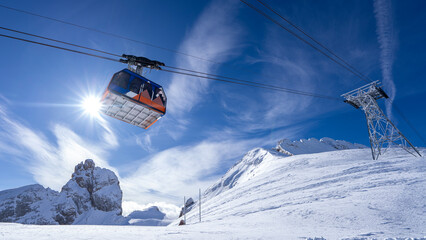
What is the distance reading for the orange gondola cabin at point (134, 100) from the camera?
12.2m

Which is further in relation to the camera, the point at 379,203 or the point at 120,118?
the point at 120,118

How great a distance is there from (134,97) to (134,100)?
0.56 ft

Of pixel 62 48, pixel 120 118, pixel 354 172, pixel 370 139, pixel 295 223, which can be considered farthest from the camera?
pixel 370 139

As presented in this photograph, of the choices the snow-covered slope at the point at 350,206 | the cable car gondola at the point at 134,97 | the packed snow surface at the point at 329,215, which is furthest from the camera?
the cable car gondola at the point at 134,97

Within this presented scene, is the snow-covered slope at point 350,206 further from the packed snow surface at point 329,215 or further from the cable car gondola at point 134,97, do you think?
the cable car gondola at point 134,97

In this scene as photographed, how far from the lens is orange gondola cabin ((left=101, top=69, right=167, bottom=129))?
12180mm

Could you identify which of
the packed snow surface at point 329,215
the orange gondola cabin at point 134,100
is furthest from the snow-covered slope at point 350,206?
the orange gondola cabin at point 134,100

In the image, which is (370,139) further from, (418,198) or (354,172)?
(418,198)

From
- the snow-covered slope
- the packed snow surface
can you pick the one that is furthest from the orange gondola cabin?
the snow-covered slope

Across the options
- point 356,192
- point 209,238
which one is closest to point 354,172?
point 356,192

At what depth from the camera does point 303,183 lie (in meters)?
20.2

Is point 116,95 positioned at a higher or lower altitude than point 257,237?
higher

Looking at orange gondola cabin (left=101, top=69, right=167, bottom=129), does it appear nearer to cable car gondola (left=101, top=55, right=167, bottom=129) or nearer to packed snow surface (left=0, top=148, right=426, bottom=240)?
cable car gondola (left=101, top=55, right=167, bottom=129)

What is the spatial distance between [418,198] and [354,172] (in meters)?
8.46
